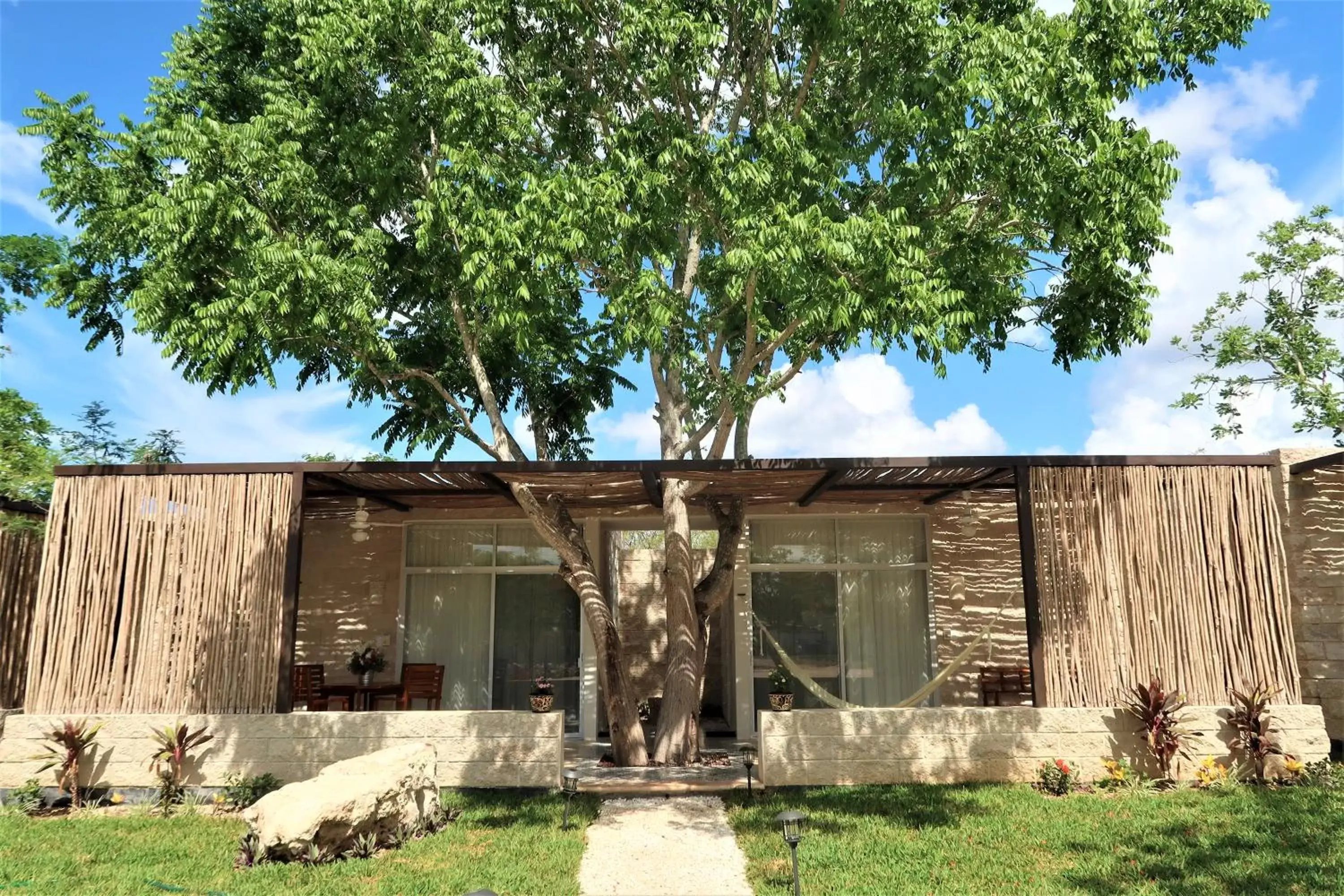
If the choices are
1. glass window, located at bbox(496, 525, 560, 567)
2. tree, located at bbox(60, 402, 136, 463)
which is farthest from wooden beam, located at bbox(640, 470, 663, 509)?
tree, located at bbox(60, 402, 136, 463)

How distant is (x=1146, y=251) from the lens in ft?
24.8

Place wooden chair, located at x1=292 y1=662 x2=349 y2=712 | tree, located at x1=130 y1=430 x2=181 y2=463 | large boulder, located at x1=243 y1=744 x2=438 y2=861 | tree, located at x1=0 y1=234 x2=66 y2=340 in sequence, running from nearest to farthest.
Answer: large boulder, located at x1=243 y1=744 x2=438 y2=861 → wooden chair, located at x1=292 y1=662 x2=349 y2=712 → tree, located at x1=130 y1=430 x2=181 y2=463 → tree, located at x1=0 y1=234 x2=66 y2=340

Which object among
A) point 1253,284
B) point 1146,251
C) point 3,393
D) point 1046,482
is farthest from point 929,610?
point 1253,284

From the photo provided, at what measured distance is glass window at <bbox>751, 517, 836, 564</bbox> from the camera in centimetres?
1004

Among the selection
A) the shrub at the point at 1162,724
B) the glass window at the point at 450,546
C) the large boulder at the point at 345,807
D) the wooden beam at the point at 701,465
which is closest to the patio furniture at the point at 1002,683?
the shrub at the point at 1162,724

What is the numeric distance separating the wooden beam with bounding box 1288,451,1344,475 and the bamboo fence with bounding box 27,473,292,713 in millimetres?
8586

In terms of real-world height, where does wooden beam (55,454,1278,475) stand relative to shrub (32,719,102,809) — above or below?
above

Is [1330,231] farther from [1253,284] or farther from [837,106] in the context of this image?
[837,106]

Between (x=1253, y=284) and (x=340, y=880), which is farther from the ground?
(x=1253, y=284)

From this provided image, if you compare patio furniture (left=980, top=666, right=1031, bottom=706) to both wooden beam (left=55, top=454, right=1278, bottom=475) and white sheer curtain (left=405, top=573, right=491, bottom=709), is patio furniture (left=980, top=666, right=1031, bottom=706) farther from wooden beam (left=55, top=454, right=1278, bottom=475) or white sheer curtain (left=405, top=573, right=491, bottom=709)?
white sheer curtain (left=405, top=573, right=491, bottom=709)

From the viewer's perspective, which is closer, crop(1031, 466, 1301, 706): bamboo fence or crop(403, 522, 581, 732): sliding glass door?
crop(1031, 466, 1301, 706): bamboo fence

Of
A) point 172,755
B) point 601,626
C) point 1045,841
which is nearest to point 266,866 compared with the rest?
point 172,755

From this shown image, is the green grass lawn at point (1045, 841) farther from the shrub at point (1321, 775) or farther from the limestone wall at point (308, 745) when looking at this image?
the limestone wall at point (308, 745)

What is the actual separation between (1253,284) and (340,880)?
19.3m
